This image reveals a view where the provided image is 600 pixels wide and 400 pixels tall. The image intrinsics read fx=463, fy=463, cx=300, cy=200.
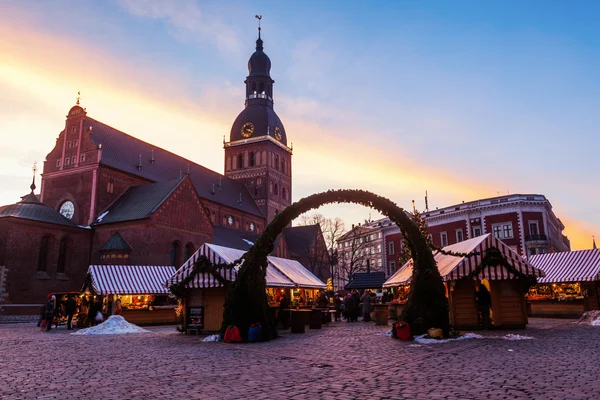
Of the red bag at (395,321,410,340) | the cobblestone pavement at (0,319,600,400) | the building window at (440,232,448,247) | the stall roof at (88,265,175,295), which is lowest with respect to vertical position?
the cobblestone pavement at (0,319,600,400)

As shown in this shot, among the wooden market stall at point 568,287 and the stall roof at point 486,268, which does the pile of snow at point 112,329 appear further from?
the wooden market stall at point 568,287

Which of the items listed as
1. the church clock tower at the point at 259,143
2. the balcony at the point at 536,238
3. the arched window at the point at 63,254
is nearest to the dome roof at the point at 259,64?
the church clock tower at the point at 259,143

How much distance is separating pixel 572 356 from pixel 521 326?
8.96 meters

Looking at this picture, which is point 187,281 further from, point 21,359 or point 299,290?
point 299,290

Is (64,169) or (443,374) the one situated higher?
(64,169)

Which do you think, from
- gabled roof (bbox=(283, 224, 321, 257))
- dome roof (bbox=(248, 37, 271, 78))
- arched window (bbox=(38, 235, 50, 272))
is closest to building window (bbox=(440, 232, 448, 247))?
gabled roof (bbox=(283, 224, 321, 257))

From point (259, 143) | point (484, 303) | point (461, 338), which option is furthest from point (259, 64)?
point (461, 338)

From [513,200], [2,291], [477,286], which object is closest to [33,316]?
[2,291]

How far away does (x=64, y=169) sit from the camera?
43.5 meters

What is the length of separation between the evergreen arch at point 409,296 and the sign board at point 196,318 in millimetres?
3410

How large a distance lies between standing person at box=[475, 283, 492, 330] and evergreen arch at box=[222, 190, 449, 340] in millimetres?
3078

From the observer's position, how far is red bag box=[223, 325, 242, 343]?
15.8 m

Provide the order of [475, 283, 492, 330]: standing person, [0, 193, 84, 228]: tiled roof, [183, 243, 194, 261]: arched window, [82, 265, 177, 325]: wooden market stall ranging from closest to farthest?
1. [475, 283, 492, 330]: standing person
2. [82, 265, 177, 325]: wooden market stall
3. [0, 193, 84, 228]: tiled roof
4. [183, 243, 194, 261]: arched window

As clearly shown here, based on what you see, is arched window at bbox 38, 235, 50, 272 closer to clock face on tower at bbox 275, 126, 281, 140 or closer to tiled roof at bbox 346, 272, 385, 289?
tiled roof at bbox 346, 272, 385, 289
